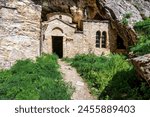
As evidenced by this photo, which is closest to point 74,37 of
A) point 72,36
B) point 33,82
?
point 72,36

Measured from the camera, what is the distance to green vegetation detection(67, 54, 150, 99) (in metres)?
17.3

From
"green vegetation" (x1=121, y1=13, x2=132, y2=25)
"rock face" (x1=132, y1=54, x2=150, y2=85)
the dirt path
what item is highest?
"green vegetation" (x1=121, y1=13, x2=132, y2=25)

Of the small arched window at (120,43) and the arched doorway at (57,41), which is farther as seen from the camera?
the small arched window at (120,43)

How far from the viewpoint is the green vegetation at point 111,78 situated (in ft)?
56.9

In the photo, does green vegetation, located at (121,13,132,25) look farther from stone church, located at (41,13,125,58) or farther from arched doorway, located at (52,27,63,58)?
arched doorway, located at (52,27,63,58)

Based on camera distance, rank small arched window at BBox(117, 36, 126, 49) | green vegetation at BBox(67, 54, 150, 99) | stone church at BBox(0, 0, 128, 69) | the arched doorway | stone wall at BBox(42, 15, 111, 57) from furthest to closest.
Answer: small arched window at BBox(117, 36, 126, 49) → the arched doorway → stone wall at BBox(42, 15, 111, 57) → stone church at BBox(0, 0, 128, 69) → green vegetation at BBox(67, 54, 150, 99)

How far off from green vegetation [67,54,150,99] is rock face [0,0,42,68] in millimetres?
3047

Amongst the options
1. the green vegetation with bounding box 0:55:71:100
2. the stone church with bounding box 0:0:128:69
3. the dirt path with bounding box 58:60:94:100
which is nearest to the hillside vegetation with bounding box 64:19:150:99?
the dirt path with bounding box 58:60:94:100

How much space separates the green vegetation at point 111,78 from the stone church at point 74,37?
3.41 metres

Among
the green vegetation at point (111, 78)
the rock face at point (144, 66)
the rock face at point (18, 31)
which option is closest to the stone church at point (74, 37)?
the rock face at point (18, 31)

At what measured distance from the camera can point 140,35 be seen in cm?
2538

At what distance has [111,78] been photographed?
19828 mm

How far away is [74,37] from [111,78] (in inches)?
316

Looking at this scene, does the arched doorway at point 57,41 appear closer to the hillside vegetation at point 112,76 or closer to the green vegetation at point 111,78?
the hillside vegetation at point 112,76
